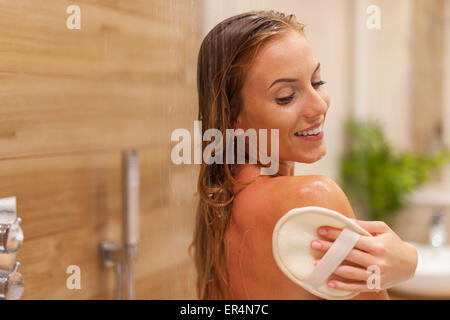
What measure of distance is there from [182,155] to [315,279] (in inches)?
10.0

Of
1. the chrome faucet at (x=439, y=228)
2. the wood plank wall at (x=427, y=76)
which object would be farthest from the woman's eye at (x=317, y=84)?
the wood plank wall at (x=427, y=76)

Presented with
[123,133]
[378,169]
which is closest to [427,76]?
[378,169]

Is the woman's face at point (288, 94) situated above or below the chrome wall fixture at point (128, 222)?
above

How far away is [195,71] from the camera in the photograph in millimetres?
658

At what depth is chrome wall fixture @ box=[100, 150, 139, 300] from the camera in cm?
95

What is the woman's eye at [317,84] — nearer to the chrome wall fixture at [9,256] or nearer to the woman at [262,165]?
the woman at [262,165]

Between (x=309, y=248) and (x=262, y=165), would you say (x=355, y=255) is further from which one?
(x=262, y=165)

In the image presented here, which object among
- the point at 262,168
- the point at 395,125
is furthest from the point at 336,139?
the point at 395,125

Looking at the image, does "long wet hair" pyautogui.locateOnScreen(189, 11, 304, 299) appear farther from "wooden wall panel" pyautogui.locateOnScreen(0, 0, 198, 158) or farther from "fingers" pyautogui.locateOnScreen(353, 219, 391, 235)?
"fingers" pyautogui.locateOnScreen(353, 219, 391, 235)

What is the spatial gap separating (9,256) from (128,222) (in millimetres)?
270

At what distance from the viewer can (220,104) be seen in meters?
0.62

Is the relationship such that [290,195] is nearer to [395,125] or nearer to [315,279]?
[315,279]

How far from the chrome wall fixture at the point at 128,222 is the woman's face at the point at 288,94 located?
418mm

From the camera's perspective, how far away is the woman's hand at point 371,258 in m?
0.55
